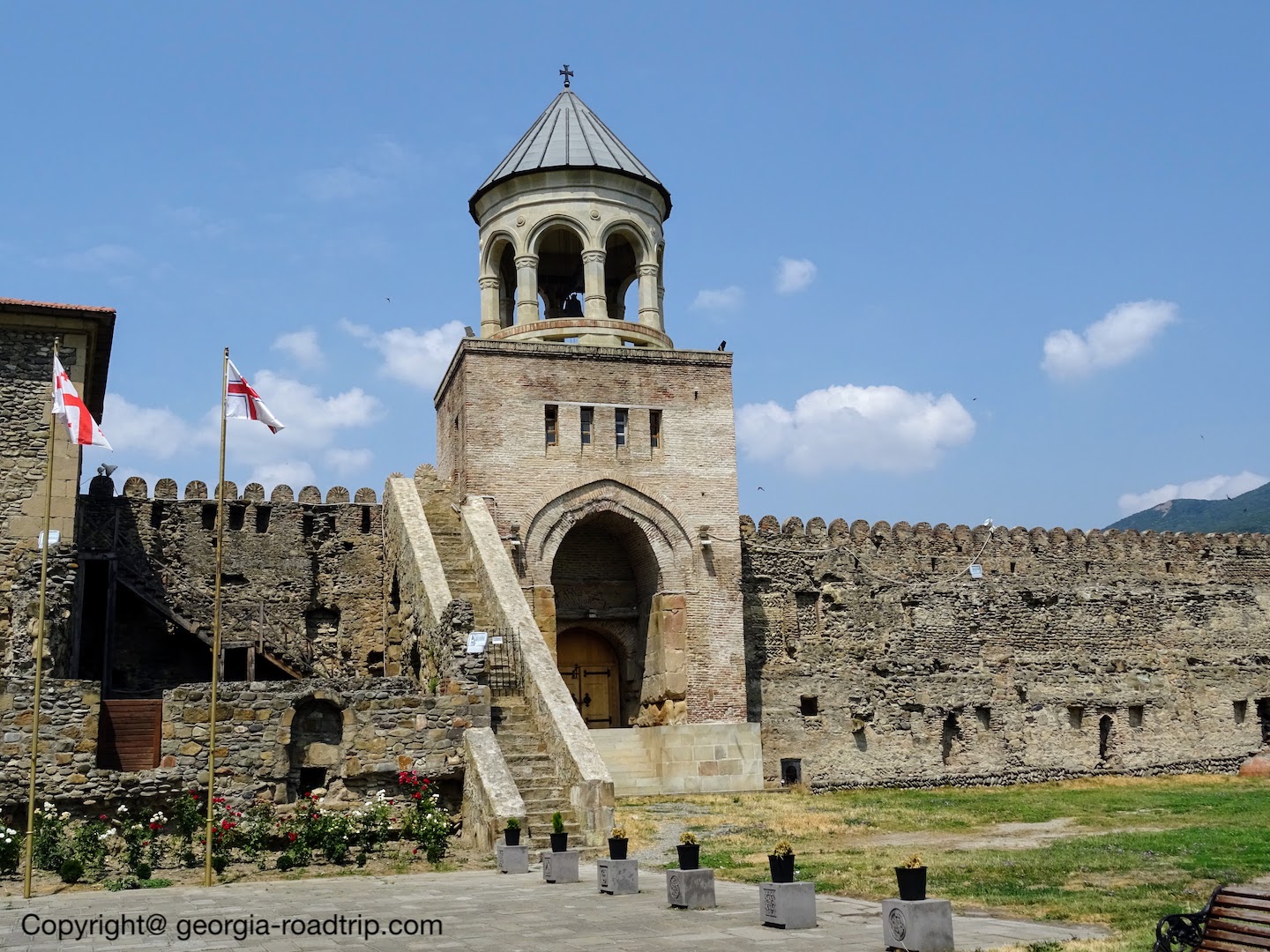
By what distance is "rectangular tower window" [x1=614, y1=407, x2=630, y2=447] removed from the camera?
27453 mm

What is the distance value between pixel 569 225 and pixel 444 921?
64.4ft

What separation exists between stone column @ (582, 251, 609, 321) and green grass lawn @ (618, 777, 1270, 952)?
409 inches

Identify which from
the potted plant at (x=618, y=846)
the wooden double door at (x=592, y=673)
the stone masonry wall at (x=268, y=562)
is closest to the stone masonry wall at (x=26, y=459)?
the stone masonry wall at (x=268, y=562)

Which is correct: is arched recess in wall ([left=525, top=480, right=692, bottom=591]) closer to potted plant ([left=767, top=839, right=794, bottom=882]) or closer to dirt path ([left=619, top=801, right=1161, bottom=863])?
dirt path ([left=619, top=801, right=1161, bottom=863])

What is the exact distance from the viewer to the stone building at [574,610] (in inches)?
741

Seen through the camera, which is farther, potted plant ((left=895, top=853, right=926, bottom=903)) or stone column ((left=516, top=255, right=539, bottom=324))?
stone column ((left=516, top=255, right=539, bottom=324))

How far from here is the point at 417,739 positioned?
19.0 meters

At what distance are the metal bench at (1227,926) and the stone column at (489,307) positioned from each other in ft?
74.9

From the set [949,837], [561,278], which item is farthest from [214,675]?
[561,278]

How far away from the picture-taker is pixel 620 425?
27562 millimetres

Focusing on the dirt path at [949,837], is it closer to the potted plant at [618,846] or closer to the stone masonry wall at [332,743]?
the potted plant at [618,846]

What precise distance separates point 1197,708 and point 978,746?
6857 mm

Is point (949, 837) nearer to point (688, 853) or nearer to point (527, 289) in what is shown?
point (688, 853)

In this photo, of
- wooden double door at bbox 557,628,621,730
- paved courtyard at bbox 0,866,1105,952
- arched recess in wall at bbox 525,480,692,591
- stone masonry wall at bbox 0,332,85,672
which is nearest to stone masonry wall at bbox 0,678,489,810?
stone masonry wall at bbox 0,332,85,672
